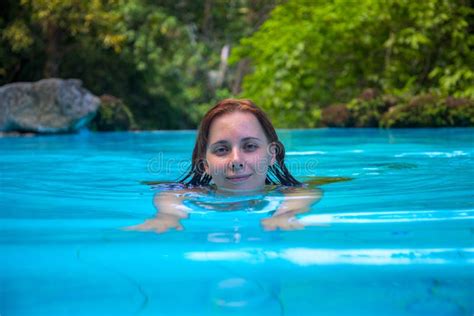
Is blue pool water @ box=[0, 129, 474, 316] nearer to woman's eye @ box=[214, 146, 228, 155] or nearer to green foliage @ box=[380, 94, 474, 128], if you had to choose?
woman's eye @ box=[214, 146, 228, 155]

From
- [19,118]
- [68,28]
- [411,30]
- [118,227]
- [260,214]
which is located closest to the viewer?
[118,227]

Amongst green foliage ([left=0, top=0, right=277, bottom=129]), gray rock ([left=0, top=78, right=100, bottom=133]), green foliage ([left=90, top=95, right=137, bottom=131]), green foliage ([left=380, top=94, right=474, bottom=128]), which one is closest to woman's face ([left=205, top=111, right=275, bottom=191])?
green foliage ([left=380, top=94, right=474, bottom=128])

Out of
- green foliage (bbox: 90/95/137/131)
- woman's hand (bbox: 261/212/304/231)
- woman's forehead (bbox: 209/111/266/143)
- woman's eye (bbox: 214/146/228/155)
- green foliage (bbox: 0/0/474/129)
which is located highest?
green foliage (bbox: 0/0/474/129)

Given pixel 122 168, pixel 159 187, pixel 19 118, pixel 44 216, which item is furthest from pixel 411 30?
pixel 44 216

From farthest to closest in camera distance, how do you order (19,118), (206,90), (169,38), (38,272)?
(206,90) → (169,38) → (19,118) → (38,272)

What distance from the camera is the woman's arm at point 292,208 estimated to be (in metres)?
1.95

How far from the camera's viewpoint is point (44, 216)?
2.25 meters

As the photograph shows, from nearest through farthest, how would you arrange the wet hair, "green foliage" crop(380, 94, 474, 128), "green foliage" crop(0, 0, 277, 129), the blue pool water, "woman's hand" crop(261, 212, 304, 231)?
the blue pool water < "woman's hand" crop(261, 212, 304, 231) < the wet hair < "green foliage" crop(380, 94, 474, 128) < "green foliage" crop(0, 0, 277, 129)

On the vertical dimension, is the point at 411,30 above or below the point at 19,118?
above

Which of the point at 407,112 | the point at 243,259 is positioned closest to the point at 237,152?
the point at 243,259

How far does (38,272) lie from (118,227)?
47 cm

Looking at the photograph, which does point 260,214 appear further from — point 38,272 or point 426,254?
point 38,272

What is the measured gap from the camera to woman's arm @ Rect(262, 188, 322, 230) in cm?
195

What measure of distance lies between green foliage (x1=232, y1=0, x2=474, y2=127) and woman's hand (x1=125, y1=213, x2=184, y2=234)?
392 inches
